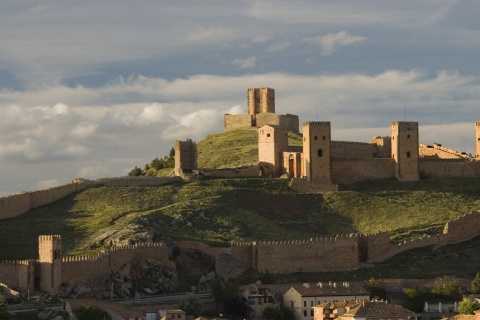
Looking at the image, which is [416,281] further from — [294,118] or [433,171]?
[294,118]

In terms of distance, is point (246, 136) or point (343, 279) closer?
point (343, 279)

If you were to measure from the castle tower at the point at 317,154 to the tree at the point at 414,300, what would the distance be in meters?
22.8

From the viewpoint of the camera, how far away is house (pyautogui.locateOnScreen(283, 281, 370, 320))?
90.6 metres

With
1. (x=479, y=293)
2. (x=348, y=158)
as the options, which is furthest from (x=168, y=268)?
(x=348, y=158)

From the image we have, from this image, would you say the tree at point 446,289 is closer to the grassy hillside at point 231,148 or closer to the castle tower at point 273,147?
the castle tower at point 273,147

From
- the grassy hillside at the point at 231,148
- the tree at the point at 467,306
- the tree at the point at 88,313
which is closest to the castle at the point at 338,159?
the grassy hillside at the point at 231,148

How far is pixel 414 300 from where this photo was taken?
302 feet

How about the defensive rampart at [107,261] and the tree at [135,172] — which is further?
the tree at [135,172]

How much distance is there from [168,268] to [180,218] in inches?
360

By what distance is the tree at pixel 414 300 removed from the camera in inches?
3610

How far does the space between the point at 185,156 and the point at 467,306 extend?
33.4m

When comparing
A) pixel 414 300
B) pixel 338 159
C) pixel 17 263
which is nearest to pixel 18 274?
pixel 17 263

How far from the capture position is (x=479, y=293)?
3679 inches

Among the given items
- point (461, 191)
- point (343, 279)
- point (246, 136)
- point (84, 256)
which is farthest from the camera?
point (246, 136)
